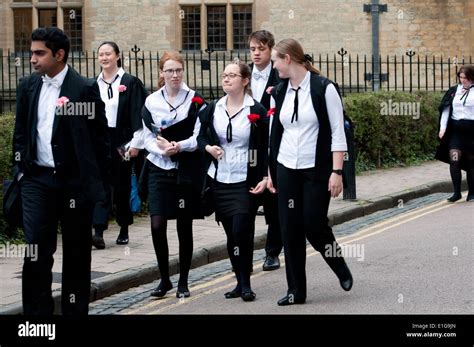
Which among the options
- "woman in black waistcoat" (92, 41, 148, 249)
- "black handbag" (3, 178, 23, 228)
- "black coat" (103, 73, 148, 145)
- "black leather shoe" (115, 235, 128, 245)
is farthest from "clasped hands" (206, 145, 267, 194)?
"black leather shoe" (115, 235, 128, 245)

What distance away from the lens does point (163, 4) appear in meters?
28.3

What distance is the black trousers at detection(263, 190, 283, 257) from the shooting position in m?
10.1

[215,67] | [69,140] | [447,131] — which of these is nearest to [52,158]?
[69,140]

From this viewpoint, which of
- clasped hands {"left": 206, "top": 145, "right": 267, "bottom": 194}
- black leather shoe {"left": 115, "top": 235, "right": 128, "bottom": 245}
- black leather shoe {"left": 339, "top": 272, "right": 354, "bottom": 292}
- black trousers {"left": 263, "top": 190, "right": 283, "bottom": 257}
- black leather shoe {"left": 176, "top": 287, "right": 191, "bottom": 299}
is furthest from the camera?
black leather shoe {"left": 115, "top": 235, "right": 128, "bottom": 245}

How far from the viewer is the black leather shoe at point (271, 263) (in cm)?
1055

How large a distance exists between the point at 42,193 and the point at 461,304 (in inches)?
123

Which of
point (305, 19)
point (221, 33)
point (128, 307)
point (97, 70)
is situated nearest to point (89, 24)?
point (97, 70)

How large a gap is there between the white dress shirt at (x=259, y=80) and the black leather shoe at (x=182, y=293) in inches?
86.3

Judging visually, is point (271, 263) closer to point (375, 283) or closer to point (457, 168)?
point (375, 283)

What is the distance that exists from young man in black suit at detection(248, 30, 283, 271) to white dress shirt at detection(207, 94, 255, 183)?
1200 millimetres

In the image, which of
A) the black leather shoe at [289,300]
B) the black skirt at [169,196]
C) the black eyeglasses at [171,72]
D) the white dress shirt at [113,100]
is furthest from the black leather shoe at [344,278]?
the white dress shirt at [113,100]

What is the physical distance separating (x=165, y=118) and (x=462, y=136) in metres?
7.01

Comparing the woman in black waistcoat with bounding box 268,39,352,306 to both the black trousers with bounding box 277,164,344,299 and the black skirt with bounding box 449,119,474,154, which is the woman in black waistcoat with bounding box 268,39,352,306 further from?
the black skirt with bounding box 449,119,474,154
